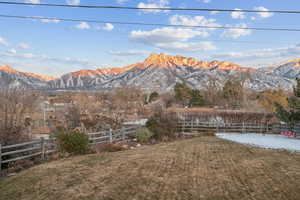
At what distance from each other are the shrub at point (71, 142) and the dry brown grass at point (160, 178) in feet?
2.02

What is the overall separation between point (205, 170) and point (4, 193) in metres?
5.29

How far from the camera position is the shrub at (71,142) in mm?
8984

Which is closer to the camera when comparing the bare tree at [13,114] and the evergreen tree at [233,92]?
the bare tree at [13,114]

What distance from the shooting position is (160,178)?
6.20 meters

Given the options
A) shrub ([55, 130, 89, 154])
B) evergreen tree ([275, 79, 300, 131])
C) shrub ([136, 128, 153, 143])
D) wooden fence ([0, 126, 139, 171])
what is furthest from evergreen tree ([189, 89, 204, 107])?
shrub ([55, 130, 89, 154])

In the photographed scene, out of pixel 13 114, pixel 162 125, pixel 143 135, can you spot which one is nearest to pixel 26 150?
pixel 13 114

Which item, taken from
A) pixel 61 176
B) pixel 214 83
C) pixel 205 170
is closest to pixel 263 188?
pixel 205 170

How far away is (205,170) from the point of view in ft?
22.9

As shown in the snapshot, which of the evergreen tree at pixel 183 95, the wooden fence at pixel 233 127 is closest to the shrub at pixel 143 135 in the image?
the wooden fence at pixel 233 127

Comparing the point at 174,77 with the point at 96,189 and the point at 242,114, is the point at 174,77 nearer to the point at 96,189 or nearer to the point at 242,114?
the point at 242,114

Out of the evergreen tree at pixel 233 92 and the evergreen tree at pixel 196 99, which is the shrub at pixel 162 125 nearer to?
the evergreen tree at pixel 233 92

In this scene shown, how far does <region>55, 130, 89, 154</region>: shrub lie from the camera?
8.98 meters

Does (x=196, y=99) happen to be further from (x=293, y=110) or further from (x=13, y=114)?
(x=13, y=114)

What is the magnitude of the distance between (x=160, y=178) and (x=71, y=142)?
14.6 feet
